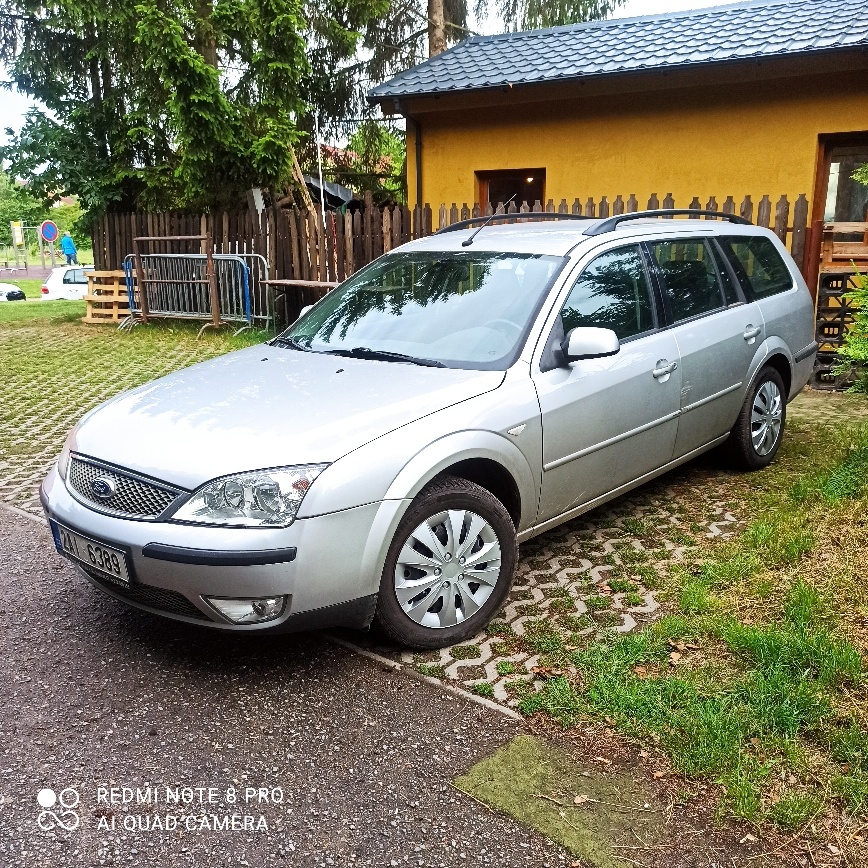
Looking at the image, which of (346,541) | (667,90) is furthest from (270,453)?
(667,90)

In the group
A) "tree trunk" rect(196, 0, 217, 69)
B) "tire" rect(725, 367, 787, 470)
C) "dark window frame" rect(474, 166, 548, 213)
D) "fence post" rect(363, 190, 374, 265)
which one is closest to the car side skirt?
"tire" rect(725, 367, 787, 470)

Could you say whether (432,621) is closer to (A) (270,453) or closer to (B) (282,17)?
(A) (270,453)

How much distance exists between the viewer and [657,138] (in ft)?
38.4

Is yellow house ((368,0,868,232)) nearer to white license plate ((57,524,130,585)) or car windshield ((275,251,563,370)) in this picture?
car windshield ((275,251,563,370))

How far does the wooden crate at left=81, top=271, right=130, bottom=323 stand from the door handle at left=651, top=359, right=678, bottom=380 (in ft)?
39.7

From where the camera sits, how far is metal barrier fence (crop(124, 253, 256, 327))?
1299 cm

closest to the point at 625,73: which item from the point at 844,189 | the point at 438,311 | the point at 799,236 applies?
the point at 844,189

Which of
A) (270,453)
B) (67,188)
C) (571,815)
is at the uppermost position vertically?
(67,188)

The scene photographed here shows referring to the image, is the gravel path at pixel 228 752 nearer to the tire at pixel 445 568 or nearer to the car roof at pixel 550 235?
the tire at pixel 445 568

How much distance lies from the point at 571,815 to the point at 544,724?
468 mm

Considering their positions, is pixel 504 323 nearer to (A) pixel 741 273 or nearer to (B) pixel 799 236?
(A) pixel 741 273

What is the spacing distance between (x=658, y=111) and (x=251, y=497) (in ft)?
34.0

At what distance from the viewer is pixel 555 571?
4.46 meters

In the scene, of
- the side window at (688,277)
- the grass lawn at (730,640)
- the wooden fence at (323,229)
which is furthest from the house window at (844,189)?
the side window at (688,277)
